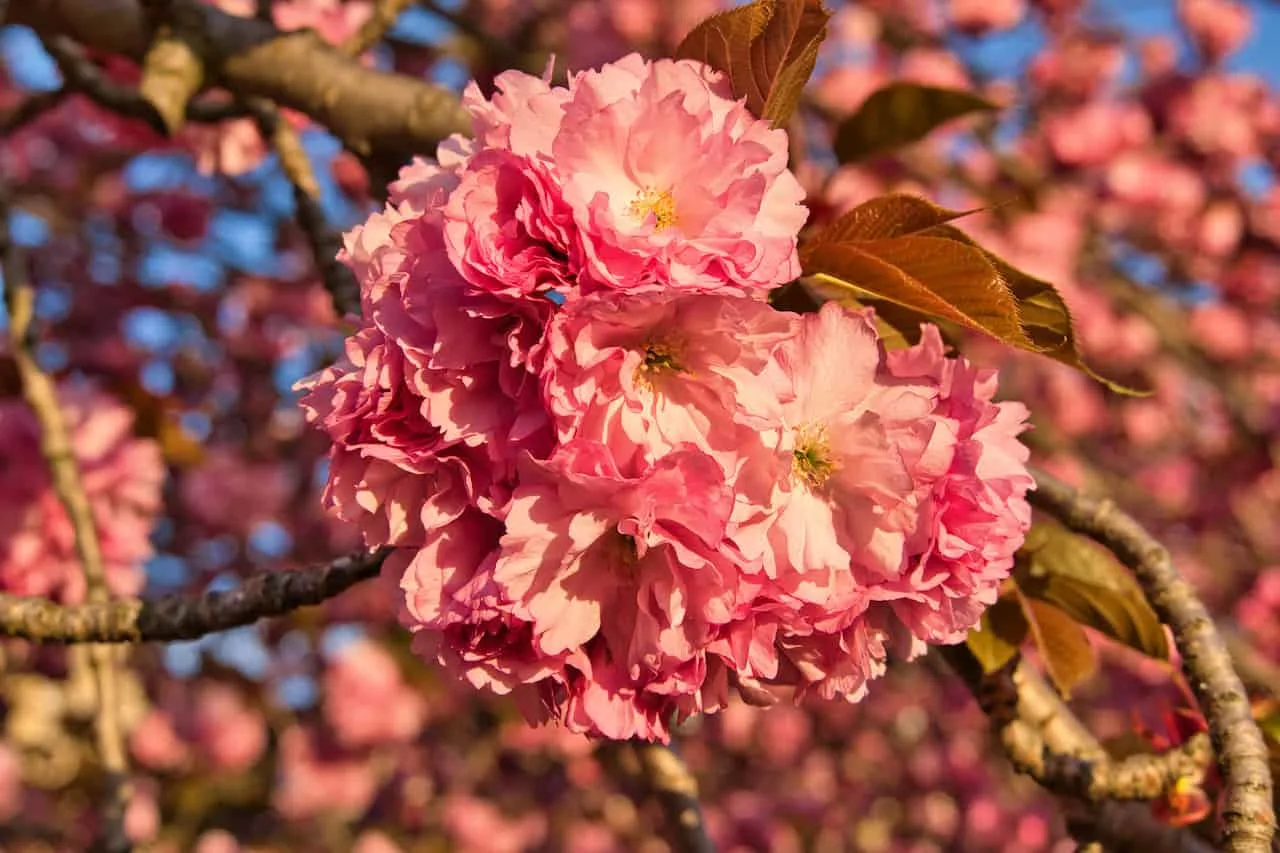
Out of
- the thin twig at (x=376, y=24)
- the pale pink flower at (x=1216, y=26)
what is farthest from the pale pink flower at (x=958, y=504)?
the pale pink flower at (x=1216, y=26)

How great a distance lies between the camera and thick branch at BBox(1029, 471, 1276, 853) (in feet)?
2.64

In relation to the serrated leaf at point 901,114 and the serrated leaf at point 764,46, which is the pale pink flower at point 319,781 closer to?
the serrated leaf at point 901,114

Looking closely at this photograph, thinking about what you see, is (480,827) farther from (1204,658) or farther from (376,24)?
(1204,658)

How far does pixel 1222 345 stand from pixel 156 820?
161 inches

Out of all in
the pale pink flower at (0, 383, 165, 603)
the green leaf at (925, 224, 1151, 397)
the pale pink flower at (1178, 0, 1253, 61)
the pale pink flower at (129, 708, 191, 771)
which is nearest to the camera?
the green leaf at (925, 224, 1151, 397)

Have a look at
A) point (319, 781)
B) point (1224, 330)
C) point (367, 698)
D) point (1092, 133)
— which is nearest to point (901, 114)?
point (1092, 133)

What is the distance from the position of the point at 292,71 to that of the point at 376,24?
0.20m

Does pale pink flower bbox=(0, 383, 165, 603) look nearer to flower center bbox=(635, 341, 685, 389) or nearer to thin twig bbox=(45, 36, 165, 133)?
thin twig bbox=(45, 36, 165, 133)

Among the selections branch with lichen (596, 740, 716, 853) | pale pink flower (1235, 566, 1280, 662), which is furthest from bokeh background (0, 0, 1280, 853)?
branch with lichen (596, 740, 716, 853)

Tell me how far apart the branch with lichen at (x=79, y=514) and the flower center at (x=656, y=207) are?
85 cm

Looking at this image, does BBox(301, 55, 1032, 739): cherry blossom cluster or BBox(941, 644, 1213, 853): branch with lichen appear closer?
BBox(301, 55, 1032, 739): cherry blossom cluster

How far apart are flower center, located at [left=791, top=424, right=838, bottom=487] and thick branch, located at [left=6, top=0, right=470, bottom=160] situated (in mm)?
569

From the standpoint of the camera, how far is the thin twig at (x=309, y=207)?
121cm

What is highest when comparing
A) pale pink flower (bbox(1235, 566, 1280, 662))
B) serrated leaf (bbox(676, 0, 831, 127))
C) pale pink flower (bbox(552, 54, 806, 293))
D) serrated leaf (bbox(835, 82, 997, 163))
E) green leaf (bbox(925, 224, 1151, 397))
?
serrated leaf (bbox(676, 0, 831, 127))
